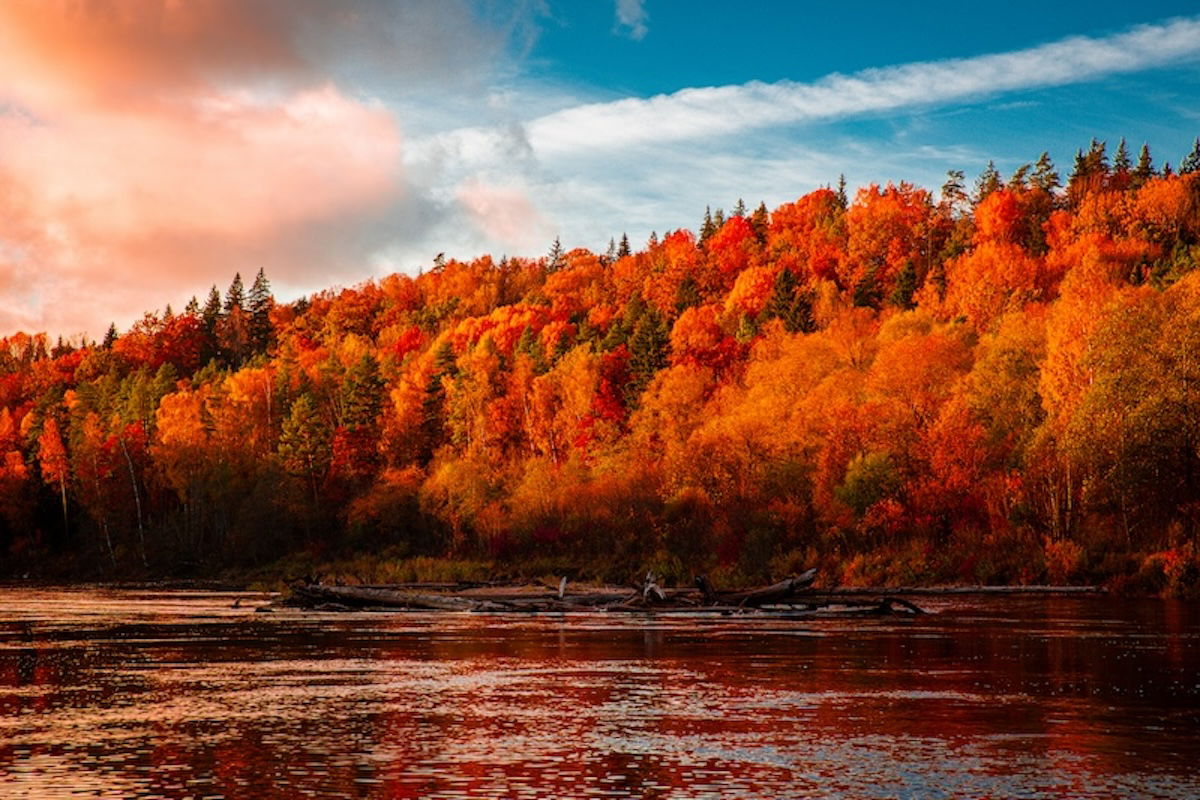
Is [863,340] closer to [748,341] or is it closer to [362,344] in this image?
[748,341]

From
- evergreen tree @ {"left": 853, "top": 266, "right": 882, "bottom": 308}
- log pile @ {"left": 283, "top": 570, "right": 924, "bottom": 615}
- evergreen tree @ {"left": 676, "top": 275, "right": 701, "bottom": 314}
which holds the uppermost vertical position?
evergreen tree @ {"left": 676, "top": 275, "right": 701, "bottom": 314}

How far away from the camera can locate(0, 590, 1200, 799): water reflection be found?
14992 mm

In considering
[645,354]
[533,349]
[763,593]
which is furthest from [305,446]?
[763,593]

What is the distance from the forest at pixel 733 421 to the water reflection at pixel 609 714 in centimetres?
2839

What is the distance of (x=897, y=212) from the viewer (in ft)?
531

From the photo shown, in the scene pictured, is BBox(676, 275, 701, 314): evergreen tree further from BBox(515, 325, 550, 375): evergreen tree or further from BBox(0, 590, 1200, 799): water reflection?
BBox(0, 590, 1200, 799): water reflection

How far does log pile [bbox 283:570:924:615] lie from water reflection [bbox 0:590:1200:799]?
856cm

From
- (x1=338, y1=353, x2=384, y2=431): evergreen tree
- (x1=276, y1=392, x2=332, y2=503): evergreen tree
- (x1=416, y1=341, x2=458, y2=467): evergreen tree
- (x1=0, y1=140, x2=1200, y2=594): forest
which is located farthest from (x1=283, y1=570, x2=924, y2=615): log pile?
(x1=416, y1=341, x2=458, y2=467): evergreen tree

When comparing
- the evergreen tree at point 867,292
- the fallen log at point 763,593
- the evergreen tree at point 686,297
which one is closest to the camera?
the fallen log at point 763,593

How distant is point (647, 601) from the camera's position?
5053 cm

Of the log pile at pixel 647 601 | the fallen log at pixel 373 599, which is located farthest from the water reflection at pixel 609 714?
the fallen log at pixel 373 599

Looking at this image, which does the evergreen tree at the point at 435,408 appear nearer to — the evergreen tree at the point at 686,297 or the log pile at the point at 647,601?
the evergreen tree at the point at 686,297

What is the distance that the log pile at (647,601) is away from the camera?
4822cm

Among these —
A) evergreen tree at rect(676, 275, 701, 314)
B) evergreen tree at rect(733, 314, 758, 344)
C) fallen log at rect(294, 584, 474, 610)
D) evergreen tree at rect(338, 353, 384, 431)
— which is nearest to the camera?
fallen log at rect(294, 584, 474, 610)
